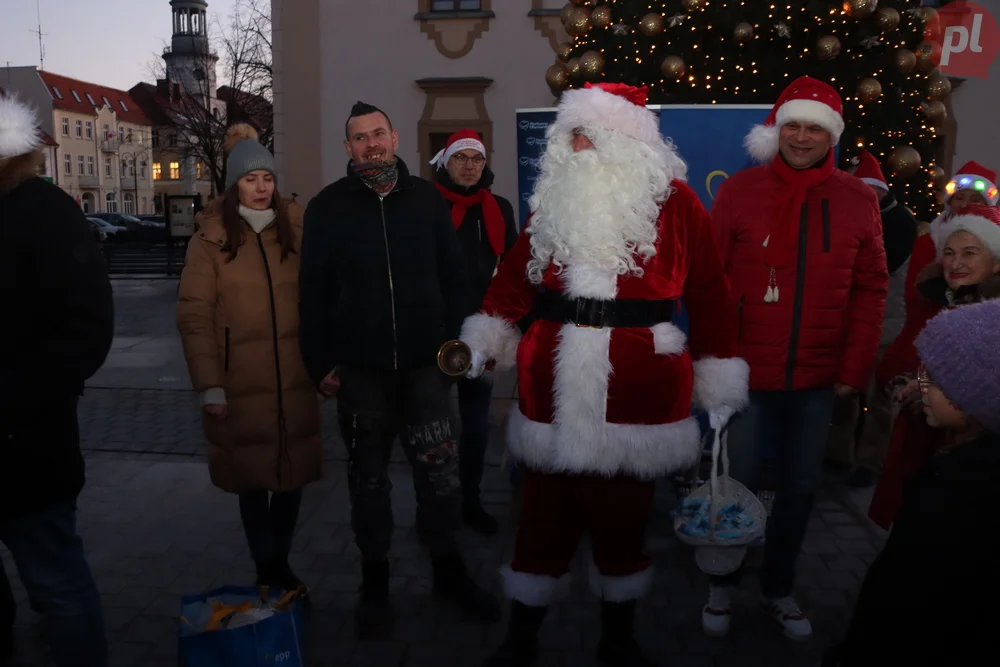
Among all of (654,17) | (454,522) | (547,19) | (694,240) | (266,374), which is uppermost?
(547,19)

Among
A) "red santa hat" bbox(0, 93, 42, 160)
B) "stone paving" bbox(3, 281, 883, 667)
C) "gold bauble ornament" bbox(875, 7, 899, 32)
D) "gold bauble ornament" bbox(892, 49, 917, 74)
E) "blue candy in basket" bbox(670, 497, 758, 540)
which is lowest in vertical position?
"stone paving" bbox(3, 281, 883, 667)

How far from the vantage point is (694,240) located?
2.84 m

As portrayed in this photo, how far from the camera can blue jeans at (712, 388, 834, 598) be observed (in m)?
3.27

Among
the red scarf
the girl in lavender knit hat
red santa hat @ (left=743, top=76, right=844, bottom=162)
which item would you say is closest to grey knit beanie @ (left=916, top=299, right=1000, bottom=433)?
the girl in lavender knit hat

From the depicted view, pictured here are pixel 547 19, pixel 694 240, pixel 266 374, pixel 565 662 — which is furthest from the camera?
pixel 547 19

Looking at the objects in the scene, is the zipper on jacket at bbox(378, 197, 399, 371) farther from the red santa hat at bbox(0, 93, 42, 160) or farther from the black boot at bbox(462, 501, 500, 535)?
the black boot at bbox(462, 501, 500, 535)

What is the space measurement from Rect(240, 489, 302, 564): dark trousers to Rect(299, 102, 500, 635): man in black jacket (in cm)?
33

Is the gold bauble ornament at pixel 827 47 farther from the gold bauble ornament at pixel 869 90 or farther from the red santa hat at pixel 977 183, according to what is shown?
the red santa hat at pixel 977 183

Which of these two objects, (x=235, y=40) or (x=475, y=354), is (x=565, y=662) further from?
(x=235, y=40)

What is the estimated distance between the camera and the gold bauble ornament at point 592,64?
6605mm

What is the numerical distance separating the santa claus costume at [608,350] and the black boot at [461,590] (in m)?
0.40

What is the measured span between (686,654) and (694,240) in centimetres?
158

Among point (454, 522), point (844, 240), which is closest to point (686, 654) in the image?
point (454, 522)

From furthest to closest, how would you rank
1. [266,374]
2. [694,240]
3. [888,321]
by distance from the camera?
1. [888,321]
2. [266,374]
3. [694,240]
